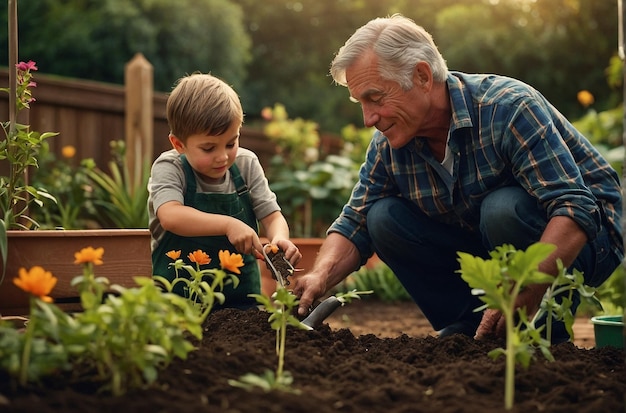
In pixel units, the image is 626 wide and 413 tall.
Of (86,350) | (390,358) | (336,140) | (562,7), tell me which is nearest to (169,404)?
(86,350)

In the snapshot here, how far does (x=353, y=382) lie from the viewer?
1603 mm

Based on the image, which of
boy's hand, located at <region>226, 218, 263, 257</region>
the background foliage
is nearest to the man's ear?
boy's hand, located at <region>226, 218, 263, 257</region>

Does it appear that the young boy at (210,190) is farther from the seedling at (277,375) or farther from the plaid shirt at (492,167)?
the seedling at (277,375)

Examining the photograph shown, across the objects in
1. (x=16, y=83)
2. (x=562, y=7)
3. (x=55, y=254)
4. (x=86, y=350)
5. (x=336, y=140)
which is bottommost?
(x=86, y=350)

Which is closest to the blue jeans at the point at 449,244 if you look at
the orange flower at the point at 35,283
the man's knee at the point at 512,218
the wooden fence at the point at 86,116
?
the man's knee at the point at 512,218

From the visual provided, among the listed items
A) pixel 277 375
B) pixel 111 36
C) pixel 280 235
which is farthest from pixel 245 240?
pixel 111 36

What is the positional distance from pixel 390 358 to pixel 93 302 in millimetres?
818

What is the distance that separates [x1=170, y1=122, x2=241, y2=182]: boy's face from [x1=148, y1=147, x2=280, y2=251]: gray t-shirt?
114 millimetres

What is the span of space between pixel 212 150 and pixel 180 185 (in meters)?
0.22

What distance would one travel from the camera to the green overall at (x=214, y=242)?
2789mm

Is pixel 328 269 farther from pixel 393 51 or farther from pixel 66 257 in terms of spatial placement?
pixel 66 257

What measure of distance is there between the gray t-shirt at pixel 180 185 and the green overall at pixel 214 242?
0.08 ft

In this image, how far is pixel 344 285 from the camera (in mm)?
5246

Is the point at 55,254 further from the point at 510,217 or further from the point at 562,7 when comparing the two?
the point at 562,7
